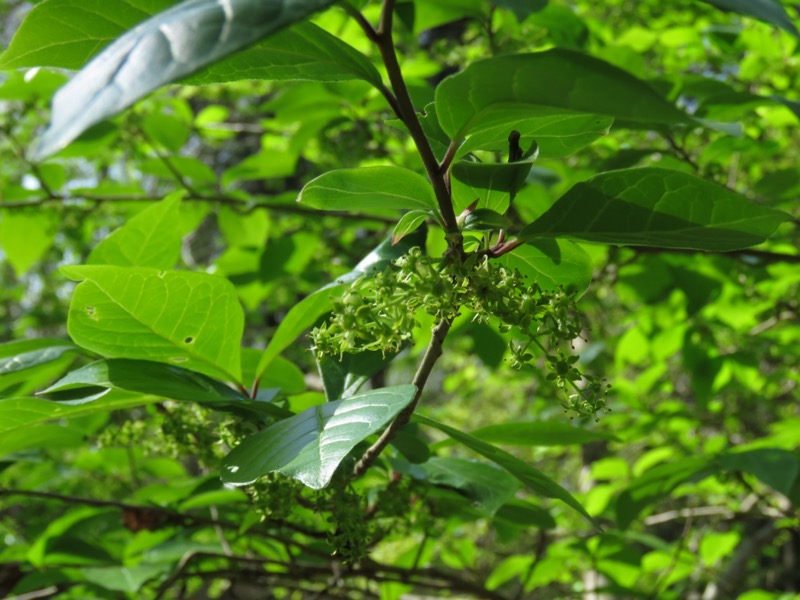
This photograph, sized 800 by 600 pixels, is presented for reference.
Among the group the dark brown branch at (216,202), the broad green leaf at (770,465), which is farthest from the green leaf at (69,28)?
the dark brown branch at (216,202)

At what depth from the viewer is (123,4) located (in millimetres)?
744

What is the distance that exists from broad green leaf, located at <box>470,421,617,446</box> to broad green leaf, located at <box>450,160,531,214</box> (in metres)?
0.43

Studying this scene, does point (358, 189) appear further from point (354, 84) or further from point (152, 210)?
point (354, 84)

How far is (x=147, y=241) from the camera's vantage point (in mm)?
1256

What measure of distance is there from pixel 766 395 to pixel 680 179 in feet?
9.53

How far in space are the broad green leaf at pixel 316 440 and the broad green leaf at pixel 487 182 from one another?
0.72 feet

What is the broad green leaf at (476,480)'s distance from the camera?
1191 mm

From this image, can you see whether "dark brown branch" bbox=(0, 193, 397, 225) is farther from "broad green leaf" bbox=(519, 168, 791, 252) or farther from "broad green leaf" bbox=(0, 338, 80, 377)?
"broad green leaf" bbox=(519, 168, 791, 252)

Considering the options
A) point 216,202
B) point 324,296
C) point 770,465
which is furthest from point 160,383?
point 216,202

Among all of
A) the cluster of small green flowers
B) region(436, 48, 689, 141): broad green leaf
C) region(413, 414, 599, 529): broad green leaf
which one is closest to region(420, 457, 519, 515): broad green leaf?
region(413, 414, 599, 529): broad green leaf

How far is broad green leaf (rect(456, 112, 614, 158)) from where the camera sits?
2.44ft

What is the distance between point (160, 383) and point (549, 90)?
57cm

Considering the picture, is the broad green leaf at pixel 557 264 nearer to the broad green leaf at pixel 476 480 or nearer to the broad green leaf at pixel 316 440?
the broad green leaf at pixel 316 440

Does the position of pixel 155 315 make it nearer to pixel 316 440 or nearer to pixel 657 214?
pixel 316 440
